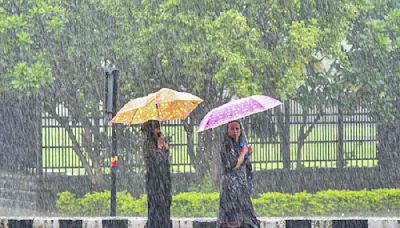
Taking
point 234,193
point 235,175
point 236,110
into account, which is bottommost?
point 234,193

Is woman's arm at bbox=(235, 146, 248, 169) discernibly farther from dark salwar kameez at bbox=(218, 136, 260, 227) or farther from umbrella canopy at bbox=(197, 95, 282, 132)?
umbrella canopy at bbox=(197, 95, 282, 132)

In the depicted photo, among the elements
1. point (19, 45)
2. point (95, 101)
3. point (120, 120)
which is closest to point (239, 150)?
point (120, 120)

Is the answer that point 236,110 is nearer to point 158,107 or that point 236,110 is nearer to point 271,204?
point 158,107

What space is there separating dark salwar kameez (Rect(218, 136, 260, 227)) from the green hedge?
928 cm

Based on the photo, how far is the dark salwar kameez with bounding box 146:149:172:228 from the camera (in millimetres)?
12320

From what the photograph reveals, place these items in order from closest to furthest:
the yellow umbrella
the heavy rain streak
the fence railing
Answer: the yellow umbrella, the heavy rain streak, the fence railing

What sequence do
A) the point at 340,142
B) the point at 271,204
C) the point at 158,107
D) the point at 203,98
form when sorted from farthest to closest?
the point at 340,142 < the point at 203,98 < the point at 271,204 < the point at 158,107

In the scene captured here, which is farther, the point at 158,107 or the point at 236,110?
the point at 158,107

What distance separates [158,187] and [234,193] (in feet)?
3.75

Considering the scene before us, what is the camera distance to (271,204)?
832 inches

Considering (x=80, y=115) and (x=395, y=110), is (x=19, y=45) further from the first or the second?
(x=395, y=110)

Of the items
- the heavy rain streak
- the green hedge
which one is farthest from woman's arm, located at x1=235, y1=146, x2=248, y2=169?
the green hedge

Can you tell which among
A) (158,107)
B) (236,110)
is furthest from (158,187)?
(158,107)

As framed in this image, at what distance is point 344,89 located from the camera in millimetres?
22703
